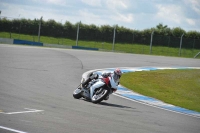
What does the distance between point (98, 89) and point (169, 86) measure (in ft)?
28.3

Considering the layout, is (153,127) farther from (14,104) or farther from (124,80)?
(124,80)

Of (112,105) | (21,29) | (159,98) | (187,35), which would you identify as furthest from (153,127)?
(187,35)

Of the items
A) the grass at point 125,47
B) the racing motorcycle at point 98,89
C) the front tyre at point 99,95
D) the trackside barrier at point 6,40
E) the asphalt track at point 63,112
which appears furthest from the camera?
the grass at point 125,47

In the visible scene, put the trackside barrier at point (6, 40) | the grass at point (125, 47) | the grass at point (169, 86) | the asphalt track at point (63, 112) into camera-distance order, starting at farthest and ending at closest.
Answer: the grass at point (125, 47) → the trackside barrier at point (6, 40) → the grass at point (169, 86) → the asphalt track at point (63, 112)

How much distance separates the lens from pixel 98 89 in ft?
47.3

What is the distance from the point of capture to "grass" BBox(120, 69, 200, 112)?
18.8 m

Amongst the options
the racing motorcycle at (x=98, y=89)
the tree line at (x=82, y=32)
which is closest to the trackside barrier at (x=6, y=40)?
the tree line at (x=82, y=32)

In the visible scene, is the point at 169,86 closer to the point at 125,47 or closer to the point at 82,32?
the point at 125,47

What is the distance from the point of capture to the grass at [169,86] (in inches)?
739

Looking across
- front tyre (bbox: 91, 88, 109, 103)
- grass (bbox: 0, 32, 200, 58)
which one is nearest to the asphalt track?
front tyre (bbox: 91, 88, 109, 103)

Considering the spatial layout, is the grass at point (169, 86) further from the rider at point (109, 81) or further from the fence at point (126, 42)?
the fence at point (126, 42)

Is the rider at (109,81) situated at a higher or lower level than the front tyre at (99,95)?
higher

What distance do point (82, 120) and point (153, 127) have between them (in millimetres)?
1710

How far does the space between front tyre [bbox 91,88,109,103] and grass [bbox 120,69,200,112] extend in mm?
4238
